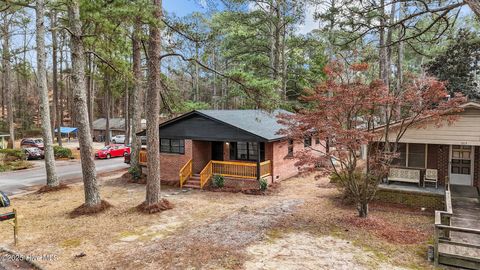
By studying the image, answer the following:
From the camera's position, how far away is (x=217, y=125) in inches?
647

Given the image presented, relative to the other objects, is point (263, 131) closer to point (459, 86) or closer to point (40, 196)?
point (40, 196)

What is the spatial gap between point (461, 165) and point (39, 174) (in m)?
23.7

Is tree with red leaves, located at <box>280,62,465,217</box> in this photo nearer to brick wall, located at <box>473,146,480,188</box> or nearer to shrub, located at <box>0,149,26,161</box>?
brick wall, located at <box>473,146,480,188</box>

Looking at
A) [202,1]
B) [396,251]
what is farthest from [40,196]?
[396,251]

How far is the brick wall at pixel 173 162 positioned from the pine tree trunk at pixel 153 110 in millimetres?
5162

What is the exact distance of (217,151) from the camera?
18703 millimetres

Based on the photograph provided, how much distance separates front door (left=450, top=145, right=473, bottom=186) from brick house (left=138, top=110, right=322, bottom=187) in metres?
6.06

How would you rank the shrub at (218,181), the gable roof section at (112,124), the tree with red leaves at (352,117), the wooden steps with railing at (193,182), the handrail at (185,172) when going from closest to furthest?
the tree with red leaves at (352,117) → the shrub at (218,181) → the wooden steps with railing at (193,182) → the handrail at (185,172) → the gable roof section at (112,124)

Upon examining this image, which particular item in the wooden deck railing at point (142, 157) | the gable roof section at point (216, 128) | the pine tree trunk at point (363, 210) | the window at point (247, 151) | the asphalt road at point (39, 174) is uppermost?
the gable roof section at point (216, 128)

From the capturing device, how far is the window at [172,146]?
18.0 metres

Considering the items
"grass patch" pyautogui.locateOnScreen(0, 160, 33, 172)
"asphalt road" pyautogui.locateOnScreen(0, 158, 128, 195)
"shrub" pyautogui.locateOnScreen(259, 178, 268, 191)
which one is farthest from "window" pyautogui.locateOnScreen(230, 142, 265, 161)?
"grass patch" pyautogui.locateOnScreen(0, 160, 33, 172)

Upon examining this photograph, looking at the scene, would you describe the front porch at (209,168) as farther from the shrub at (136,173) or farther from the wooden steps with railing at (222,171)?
the shrub at (136,173)

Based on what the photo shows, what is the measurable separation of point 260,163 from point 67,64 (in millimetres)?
36896

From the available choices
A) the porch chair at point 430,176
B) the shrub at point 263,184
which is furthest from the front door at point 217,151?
the porch chair at point 430,176
